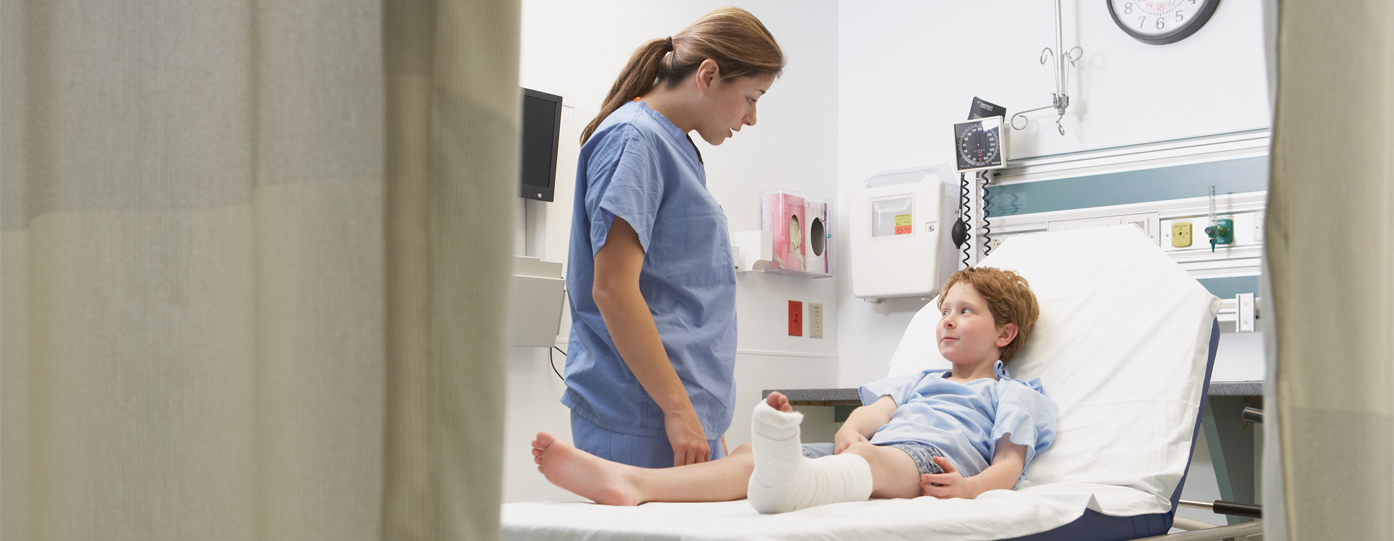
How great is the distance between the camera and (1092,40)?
3.52 meters

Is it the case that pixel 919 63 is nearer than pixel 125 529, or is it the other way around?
pixel 125 529

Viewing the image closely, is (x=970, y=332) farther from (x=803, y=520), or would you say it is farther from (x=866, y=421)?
(x=803, y=520)

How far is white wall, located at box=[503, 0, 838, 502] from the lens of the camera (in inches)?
118

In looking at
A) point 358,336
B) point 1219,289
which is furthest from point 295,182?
point 1219,289

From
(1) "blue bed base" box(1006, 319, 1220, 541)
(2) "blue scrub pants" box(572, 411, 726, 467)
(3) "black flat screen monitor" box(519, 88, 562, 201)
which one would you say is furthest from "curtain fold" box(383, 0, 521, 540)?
(3) "black flat screen monitor" box(519, 88, 562, 201)

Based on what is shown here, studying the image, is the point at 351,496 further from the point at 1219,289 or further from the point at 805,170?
the point at 805,170

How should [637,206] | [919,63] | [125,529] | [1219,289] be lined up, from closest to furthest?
[125,529] → [637,206] → [1219,289] → [919,63]

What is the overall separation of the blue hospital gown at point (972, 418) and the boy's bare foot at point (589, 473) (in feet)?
2.73

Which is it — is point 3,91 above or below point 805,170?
below

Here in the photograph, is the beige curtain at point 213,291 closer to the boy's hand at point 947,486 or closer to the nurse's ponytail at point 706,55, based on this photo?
the nurse's ponytail at point 706,55

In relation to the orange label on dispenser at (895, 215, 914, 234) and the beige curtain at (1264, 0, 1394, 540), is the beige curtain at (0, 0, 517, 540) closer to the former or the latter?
the beige curtain at (1264, 0, 1394, 540)

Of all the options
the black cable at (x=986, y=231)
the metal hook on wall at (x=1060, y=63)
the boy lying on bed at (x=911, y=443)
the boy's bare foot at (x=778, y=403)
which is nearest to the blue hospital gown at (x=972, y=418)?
the boy lying on bed at (x=911, y=443)

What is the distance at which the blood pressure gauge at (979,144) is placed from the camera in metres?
3.52

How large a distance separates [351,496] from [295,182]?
0.45 ft
